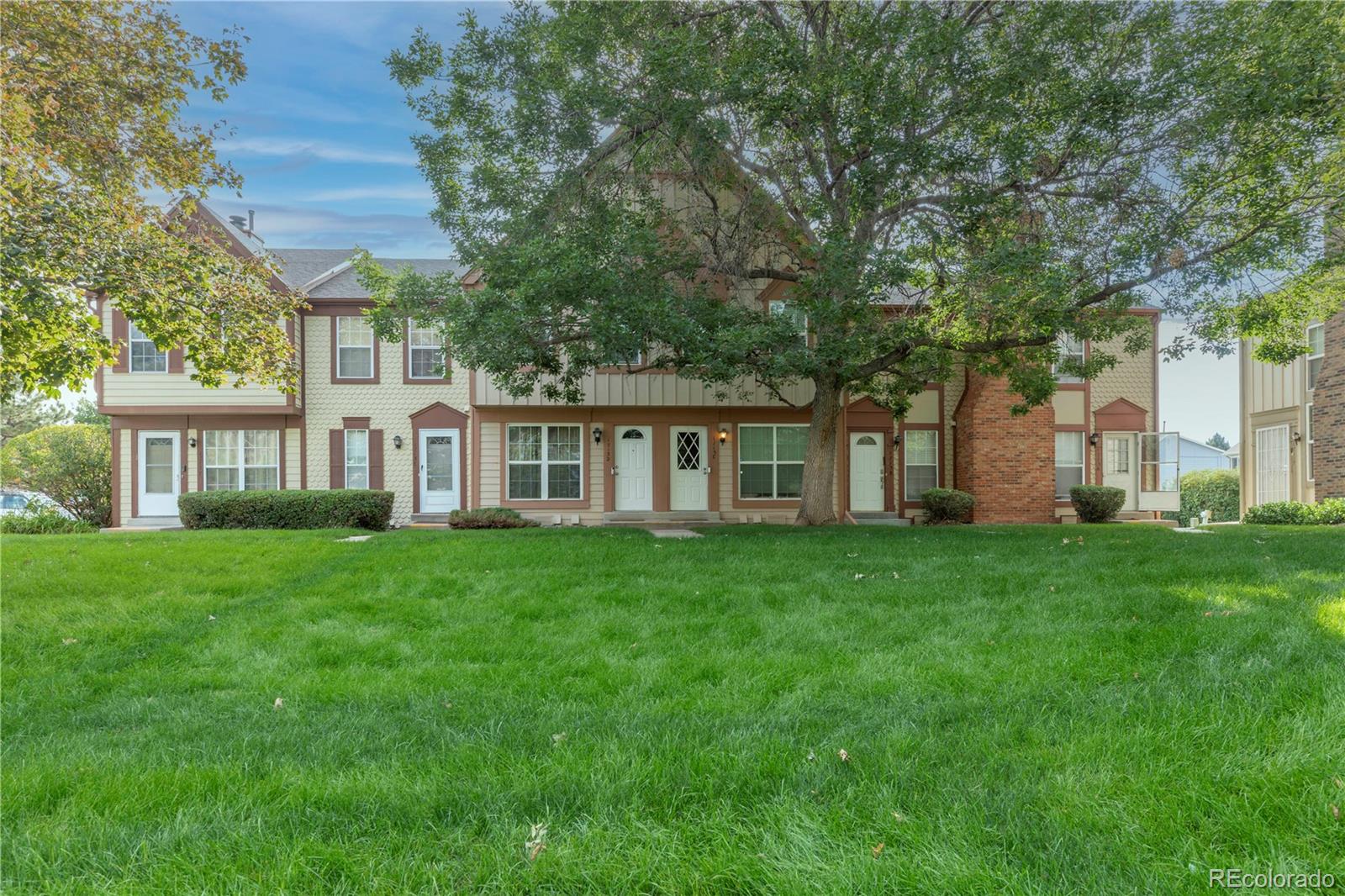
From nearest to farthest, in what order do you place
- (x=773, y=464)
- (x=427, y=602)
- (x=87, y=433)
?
(x=427, y=602) < (x=773, y=464) < (x=87, y=433)

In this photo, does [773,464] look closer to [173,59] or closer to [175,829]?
[173,59]

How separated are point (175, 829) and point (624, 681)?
2.12 meters

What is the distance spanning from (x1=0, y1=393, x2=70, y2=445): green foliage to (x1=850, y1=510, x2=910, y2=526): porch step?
128 feet

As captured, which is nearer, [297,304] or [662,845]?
[662,845]

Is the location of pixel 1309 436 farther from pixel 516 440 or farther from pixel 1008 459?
pixel 516 440

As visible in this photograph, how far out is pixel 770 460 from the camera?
16922mm

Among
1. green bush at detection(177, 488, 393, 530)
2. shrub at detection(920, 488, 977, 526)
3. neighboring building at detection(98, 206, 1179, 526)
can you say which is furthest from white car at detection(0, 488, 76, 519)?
shrub at detection(920, 488, 977, 526)

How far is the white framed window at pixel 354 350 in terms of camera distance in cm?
1694

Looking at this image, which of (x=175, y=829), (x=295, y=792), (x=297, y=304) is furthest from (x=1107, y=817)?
(x=297, y=304)

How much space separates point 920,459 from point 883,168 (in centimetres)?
987

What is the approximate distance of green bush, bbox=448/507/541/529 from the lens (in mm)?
14508

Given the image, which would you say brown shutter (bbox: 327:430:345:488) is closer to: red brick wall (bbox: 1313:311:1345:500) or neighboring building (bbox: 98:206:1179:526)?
neighboring building (bbox: 98:206:1179:526)

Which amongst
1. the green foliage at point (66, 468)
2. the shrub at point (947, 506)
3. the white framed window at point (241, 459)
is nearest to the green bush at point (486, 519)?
the white framed window at point (241, 459)

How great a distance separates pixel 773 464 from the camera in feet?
55.6
